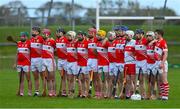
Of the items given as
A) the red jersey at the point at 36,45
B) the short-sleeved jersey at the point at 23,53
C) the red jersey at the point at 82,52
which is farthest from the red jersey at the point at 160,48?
the short-sleeved jersey at the point at 23,53

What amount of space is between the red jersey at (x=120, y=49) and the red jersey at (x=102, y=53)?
35cm

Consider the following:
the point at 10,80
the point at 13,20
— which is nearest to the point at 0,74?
the point at 10,80

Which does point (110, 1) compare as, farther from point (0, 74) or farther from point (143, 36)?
point (143, 36)

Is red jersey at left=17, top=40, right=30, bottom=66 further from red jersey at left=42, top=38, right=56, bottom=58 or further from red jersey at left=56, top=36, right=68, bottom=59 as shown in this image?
→ red jersey at left=56, top=36, right=68, bottom=59

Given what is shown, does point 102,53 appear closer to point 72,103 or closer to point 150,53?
point 150,53

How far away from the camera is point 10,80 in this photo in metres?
31.1

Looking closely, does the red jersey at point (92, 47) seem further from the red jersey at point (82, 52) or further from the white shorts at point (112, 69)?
the white shorts at point (112, 69)

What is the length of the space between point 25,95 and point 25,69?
2.63 ft

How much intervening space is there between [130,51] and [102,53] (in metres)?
0.86

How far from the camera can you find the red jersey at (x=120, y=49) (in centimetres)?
2245

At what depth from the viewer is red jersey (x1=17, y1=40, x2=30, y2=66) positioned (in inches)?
915

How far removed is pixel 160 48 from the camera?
72.7 feet

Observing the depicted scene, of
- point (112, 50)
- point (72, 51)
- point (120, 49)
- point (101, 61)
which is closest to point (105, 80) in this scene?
point (101, 61)

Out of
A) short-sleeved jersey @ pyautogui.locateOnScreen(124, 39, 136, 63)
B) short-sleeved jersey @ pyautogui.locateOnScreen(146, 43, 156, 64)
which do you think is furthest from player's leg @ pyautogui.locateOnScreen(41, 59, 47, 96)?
short-sleeved jersey @ pyautogui.locateOnScreen(146, 43, 156, 64)
